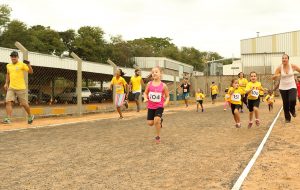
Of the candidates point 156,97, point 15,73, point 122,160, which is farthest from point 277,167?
point 15,73

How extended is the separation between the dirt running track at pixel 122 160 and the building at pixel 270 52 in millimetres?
56095

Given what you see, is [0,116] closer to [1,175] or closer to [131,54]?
[1,175]

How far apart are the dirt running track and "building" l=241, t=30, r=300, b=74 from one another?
5610cm

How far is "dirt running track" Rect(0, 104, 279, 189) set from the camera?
4535 mm

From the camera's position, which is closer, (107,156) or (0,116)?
(107,156)

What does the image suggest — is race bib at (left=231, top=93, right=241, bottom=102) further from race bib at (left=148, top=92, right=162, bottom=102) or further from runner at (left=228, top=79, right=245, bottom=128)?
race bib at (left=148, top=92, right=162, bottom=102)

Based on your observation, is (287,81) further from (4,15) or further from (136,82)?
(4,15)

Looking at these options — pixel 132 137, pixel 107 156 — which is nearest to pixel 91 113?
pixel 132 137

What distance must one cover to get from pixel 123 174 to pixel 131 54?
7688 centimetres

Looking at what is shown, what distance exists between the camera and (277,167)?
5.30 meters

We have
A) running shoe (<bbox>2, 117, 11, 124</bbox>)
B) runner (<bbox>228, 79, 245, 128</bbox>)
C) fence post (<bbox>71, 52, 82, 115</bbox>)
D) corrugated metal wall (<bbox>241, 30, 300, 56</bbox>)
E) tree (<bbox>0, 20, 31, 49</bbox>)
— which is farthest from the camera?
corrugated metal wall (<bbox>241, 30, 300, 56</bbox>)

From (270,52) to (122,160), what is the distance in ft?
208

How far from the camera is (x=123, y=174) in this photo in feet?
16.2

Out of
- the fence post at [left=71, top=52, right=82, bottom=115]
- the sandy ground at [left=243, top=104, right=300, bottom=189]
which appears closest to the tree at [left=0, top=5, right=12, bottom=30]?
the fence post at [left=71, top=52, right=82, bottom=115]
